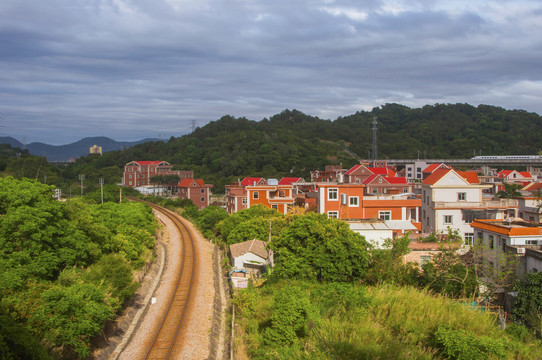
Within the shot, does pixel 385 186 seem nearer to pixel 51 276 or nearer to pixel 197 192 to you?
pixel 197 192

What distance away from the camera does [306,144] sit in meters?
112

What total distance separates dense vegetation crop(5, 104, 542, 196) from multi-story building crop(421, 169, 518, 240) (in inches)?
2005

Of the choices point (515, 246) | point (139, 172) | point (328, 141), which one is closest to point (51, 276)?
point (515, 246)

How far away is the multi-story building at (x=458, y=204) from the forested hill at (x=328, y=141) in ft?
169

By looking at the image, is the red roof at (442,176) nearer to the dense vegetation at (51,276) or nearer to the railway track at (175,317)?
the railway track at (175,317)

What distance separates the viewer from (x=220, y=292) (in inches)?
860

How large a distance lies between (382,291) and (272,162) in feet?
253

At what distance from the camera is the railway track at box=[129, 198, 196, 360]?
14701 millimetres

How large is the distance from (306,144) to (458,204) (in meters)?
84.0

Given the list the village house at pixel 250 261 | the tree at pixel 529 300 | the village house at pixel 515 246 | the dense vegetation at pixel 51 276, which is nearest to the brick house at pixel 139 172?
the village house at pixel 250 261

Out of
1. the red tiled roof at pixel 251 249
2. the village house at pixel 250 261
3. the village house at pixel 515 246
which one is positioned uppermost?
the village house at pixel 515 246

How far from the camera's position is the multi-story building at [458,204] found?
29.1m

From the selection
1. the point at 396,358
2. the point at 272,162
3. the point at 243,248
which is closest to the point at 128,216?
the point at 243,248

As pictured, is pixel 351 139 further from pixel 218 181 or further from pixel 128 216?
pixel 128 216
